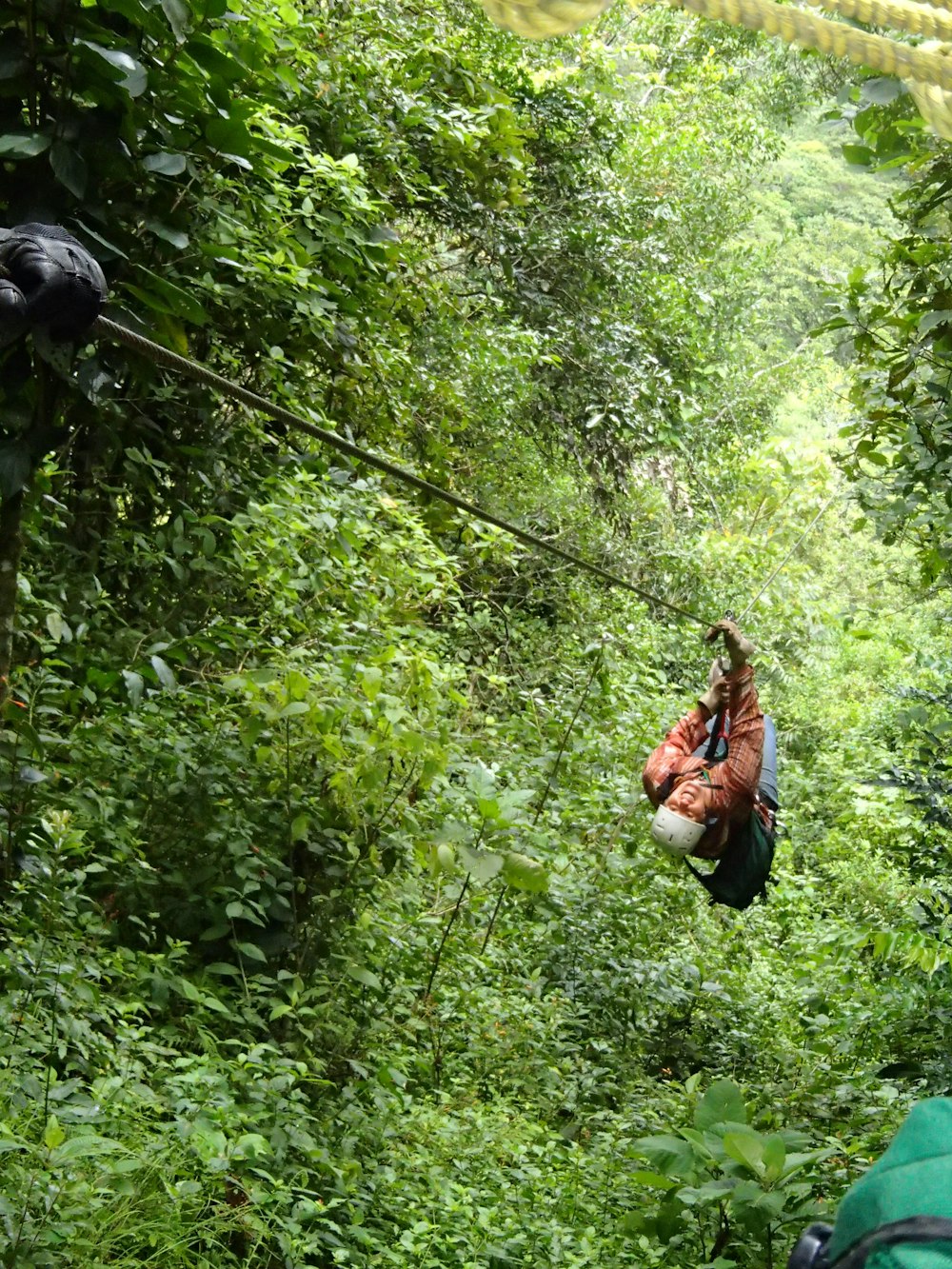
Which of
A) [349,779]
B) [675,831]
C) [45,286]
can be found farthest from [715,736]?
[45,286]

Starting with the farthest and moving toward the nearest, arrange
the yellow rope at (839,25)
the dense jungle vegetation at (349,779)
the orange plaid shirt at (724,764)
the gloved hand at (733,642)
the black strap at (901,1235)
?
the orange plaid shirt at (724,764)
the gloved hand at (733,642)
the dense jungle vegetation at (349,779)
the yellow rope at (839,25)
the black strap at (901,1235)

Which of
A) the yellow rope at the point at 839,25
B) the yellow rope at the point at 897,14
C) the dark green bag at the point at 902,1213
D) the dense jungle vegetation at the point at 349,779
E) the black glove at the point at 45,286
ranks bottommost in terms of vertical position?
the dense jungle vegetation at the point at 349,779

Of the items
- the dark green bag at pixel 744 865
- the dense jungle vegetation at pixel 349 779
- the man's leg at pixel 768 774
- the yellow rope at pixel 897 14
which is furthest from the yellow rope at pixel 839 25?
the dark green bag at pixel 744 865

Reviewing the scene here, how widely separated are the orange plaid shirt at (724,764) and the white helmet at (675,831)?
8 centimetres

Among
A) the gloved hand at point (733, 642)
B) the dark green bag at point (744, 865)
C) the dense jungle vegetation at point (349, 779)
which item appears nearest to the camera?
the dense jungle vegetation at point (349, 779)

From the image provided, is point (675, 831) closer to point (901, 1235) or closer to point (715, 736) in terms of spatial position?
point (715, 736)

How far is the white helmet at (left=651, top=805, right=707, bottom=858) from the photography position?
401cm

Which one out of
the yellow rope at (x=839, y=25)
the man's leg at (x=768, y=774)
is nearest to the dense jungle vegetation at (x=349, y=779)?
the man's leg at (x=768, y=774)

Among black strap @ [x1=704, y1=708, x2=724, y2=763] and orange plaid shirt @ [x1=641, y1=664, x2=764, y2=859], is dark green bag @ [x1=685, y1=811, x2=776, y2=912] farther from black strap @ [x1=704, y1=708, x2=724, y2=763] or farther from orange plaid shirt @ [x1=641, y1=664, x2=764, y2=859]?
black strap @ [x1=704, y1=708, x2=724, y2=763]

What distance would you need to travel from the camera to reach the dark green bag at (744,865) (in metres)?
4.19

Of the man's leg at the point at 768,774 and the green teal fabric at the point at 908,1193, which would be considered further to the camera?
the man's leg at the point at 768,774

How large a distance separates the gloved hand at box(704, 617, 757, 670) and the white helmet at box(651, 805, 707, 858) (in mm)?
498

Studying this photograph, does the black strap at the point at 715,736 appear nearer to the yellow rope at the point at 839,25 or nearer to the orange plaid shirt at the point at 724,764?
the orange plaid shirt at the point at 724,764

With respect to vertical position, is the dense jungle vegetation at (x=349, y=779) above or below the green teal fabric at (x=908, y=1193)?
below
